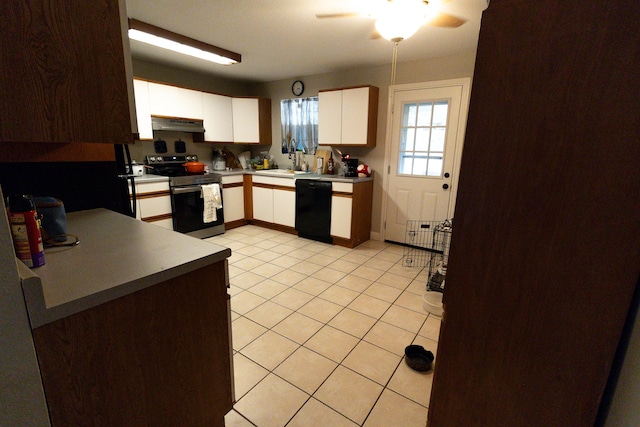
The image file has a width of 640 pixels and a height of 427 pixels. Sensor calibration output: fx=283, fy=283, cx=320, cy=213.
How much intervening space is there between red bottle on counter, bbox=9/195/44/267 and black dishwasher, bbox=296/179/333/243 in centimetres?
313

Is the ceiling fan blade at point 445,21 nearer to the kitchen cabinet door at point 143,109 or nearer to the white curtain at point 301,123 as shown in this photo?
the white curtain at point 301,123

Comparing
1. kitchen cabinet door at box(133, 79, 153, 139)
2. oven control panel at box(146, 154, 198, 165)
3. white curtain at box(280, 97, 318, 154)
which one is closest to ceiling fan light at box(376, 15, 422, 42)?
white curtain at box(280, 97, 318, 154)

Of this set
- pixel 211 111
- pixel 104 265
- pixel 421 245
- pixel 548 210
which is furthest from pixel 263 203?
pixel 548 210

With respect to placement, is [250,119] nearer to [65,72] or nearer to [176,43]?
[176,43]

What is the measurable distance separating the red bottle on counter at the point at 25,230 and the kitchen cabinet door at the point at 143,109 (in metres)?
3.09

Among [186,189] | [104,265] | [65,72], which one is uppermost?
[65,72]

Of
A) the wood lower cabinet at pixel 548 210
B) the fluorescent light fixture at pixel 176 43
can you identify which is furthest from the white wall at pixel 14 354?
the fluorescent light fixture at pixel 176 43

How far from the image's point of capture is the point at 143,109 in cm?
355

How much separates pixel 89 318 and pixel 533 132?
1.34 m

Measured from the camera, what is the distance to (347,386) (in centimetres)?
165

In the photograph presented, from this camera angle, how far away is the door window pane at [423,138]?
3.52 metres

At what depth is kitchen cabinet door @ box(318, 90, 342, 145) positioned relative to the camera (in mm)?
3947

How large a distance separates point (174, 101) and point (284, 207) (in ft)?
6.86

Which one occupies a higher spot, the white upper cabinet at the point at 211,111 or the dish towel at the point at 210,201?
the white upper cabinet at the point at 211,111
